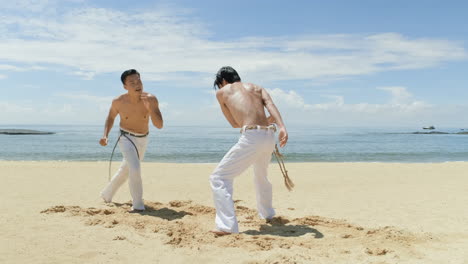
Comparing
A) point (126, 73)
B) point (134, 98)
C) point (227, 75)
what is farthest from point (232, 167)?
point (126, 73)

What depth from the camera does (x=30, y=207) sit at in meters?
6.12

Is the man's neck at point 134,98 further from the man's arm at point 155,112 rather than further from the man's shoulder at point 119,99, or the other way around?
the man's arm at point 155,112

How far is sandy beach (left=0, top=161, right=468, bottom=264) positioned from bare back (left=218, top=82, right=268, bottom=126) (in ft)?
4.25

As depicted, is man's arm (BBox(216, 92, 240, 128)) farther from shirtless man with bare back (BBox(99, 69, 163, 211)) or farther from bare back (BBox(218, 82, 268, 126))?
Result: shirtless man with bare back (BBox(99, 69, 163, 211))

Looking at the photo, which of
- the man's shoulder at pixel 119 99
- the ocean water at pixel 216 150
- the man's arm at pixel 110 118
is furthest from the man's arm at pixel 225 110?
the ocean water at pixel 216 150

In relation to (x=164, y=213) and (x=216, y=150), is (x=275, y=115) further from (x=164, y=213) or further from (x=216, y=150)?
(x=216, y=150)

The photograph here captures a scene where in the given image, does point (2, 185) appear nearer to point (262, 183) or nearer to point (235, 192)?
point (235, 192)

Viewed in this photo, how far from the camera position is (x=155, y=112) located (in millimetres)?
5793

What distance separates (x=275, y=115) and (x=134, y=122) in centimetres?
234

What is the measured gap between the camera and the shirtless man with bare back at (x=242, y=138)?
4465mm

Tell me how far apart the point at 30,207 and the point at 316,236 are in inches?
169

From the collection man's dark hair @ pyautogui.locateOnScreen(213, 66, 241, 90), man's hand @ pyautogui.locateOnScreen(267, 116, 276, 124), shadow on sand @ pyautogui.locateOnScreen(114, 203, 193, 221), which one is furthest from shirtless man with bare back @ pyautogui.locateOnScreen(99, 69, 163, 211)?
man's hand @ pyautogui.locateOnScreen(267, 116, 276, 124)

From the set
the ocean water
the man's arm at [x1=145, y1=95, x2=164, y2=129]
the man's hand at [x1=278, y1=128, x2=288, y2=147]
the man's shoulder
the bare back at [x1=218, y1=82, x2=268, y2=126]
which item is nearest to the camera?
the man's hand at [x1=278, y1=128, x2=288, y2=147]

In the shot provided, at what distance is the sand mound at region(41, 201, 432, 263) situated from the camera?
159 inches
